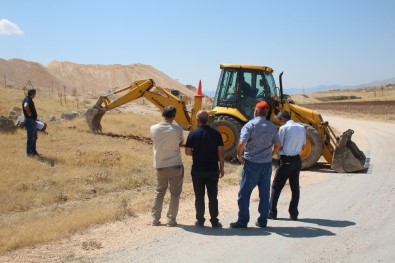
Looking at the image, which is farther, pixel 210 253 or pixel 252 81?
pixel 252 81

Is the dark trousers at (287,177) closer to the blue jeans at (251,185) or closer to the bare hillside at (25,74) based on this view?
the blue jeans at (251,185)

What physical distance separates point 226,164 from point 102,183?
166 inches

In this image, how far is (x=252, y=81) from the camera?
566 inches

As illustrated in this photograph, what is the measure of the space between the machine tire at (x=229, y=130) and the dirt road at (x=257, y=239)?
15.6 ft

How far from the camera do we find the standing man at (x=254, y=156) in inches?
290

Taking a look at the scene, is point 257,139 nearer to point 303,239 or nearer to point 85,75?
point 303,239

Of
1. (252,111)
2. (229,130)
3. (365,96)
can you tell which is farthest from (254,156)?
(365,96)

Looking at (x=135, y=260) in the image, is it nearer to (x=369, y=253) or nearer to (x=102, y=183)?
(x=369, y=253)

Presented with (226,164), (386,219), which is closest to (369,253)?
(386,219)

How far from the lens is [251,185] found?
24.3 ft

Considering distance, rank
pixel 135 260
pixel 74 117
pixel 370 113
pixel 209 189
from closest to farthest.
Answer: pixel 135 260
pixel 209 189
pixel 74 117
pixel 370 113

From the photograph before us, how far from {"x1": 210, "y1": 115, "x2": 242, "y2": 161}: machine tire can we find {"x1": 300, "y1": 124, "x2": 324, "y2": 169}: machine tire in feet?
6.57

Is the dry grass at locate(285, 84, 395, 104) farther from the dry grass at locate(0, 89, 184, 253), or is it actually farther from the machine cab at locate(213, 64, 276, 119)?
the dry grass at locate(0, 89, 184, 253)

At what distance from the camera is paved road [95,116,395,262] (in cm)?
614
